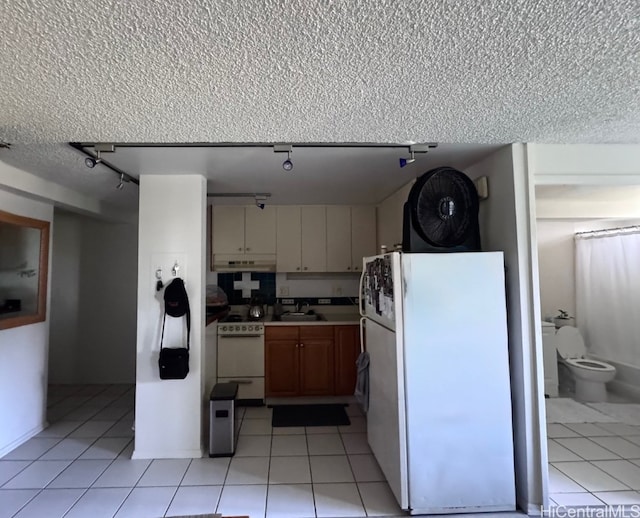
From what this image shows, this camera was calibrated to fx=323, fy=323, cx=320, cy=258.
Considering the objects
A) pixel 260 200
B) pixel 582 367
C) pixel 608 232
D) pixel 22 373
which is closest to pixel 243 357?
pixel 260 200

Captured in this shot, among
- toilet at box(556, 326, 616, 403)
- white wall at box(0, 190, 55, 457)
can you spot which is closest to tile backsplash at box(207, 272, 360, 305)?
white wall at box(0, 190, 55, 457)

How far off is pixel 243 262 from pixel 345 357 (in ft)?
5.46

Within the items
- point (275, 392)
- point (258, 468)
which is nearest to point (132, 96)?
point (258, 468)

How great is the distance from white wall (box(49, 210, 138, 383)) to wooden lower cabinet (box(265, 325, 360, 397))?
2106 millimetres

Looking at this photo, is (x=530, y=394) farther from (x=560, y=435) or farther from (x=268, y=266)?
(x=268, y=266)

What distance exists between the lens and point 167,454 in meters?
2.56

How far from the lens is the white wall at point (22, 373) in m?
2.69

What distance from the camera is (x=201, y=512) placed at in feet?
6.41

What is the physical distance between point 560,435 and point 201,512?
299 centimetres

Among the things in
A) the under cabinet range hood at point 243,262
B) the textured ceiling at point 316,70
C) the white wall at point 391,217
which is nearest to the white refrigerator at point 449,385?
the textured ceiling at point 316,70

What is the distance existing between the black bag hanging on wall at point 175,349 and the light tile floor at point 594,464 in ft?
8.78

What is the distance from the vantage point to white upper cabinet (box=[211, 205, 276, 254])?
396 centimetres

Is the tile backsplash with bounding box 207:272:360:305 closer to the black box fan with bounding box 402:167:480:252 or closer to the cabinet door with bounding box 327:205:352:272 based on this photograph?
the cabinet door with bounding box 327:205:352:272

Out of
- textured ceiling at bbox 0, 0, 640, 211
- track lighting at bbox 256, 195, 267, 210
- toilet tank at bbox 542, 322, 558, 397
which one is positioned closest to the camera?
textured ceiling at bbox 0, 0, 640, 211
